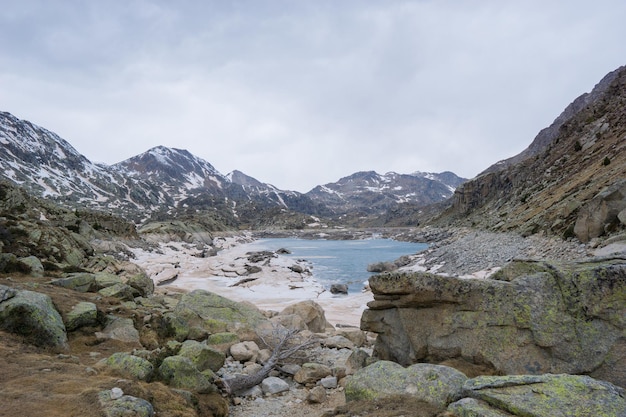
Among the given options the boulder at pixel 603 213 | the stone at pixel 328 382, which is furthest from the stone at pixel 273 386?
the boulder at pixel 603 213

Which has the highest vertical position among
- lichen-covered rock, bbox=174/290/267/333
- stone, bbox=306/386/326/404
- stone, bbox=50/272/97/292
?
stone, bbox=50/272/97/292

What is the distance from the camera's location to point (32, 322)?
30.6 feet

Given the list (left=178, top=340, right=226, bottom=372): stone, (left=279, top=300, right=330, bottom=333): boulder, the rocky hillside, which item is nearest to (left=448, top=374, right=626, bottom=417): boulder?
(left=178, top=340, right=226, bottom=372): stone

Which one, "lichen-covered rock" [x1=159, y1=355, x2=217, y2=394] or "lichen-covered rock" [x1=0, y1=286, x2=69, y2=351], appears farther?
"lichen-covered rock" [x1=0, y1=286, x2=69, y2=351]

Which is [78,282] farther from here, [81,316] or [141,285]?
[81,316]

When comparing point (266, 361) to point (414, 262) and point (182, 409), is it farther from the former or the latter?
point (414, 262)

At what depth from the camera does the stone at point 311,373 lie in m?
10.5

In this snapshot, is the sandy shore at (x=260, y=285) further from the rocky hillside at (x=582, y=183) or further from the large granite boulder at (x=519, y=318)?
the rocky hillside at (x=582, y=183)

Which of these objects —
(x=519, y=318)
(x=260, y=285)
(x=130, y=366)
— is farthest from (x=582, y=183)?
(x=130, y=366)

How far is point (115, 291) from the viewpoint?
15.6 meters

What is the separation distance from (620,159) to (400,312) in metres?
31.6

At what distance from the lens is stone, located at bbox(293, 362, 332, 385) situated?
10535 mm

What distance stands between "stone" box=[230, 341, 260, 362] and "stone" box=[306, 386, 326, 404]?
10.6 ft

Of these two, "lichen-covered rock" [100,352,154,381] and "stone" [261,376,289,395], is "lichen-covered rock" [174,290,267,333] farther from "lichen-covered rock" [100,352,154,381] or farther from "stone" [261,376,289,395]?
"lichen-covered rock" [100,352,154,381]
